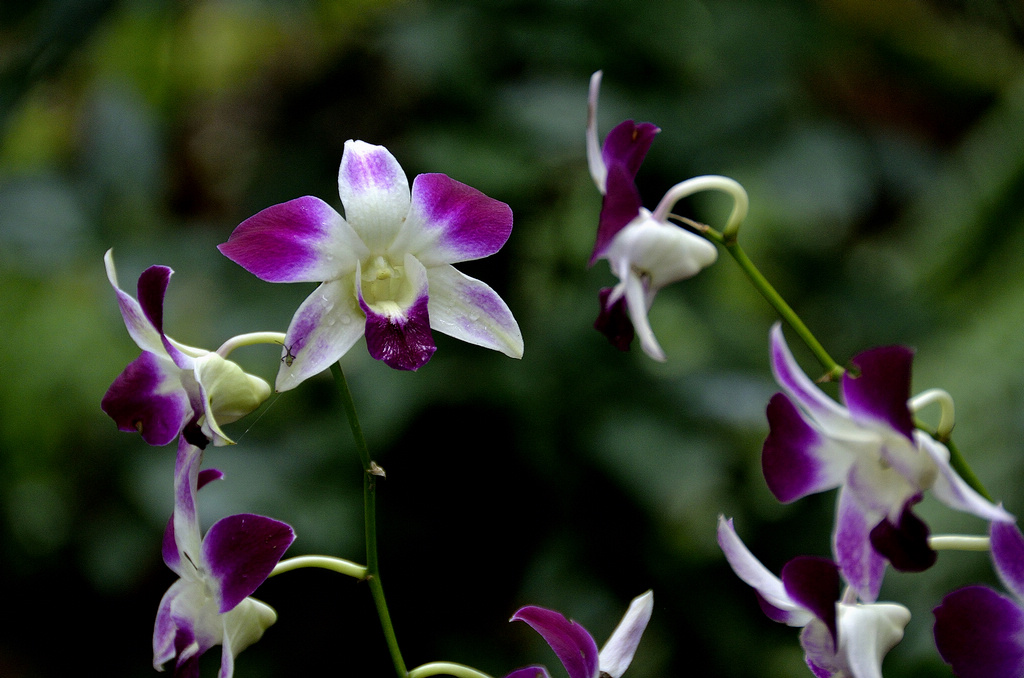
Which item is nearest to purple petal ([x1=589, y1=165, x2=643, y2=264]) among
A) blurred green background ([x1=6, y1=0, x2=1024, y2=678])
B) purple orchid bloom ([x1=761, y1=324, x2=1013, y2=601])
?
purple orchid bloom ([x1=761, y1=324, x2=1013, y2=601])

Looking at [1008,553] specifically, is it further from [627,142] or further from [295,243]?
[295,243]

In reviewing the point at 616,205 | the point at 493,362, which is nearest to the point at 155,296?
the point at 616,205

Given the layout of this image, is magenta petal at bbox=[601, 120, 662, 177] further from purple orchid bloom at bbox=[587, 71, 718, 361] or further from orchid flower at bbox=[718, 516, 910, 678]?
orchid flower at bbox=[718, 516, 910, 678]

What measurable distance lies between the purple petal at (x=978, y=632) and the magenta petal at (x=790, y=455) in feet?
0.25

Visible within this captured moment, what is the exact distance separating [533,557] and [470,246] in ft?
3.01

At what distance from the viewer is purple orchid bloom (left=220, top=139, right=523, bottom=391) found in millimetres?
441

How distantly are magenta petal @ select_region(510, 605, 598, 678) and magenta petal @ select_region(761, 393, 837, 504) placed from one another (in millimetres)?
126

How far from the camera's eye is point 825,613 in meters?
0.39

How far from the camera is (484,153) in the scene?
131 centimetres

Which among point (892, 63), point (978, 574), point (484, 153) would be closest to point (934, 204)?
point (892, 63)

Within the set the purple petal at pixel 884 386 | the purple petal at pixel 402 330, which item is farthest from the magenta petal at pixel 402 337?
the purple petal at pixel 884 386

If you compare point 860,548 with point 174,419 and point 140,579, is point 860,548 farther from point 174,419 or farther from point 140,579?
point 140,579

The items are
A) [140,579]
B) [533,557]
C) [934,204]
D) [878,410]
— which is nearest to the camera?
[878,410]

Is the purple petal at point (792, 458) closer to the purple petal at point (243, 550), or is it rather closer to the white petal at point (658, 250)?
the white petal at point (658, 250)
